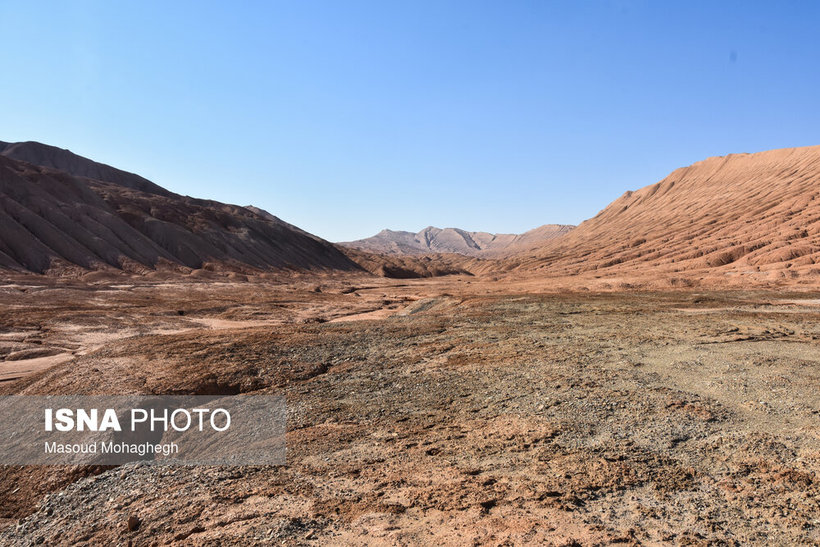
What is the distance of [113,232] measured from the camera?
226ft

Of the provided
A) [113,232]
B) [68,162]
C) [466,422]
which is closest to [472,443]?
[466,422]

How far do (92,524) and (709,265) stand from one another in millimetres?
70461

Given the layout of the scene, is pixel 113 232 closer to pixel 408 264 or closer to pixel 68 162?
pixel 68 162

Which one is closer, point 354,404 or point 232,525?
point 232,525

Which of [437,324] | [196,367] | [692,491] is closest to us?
[692,491]

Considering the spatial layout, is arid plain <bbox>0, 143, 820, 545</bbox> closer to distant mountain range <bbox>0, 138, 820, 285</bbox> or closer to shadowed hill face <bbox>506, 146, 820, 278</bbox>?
distant mountain range <bbox>0, 138, 820, 285</bbox>

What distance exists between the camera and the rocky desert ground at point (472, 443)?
6.18 meters

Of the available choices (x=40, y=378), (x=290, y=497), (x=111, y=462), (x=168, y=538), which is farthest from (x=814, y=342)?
(x=40, y=378)

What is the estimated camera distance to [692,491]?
6.82 metres

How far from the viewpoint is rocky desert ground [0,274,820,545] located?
6176 mm

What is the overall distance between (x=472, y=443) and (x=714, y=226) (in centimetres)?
8908

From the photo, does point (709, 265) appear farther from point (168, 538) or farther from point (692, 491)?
point (168, 538)

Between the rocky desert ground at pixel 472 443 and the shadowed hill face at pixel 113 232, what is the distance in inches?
1805

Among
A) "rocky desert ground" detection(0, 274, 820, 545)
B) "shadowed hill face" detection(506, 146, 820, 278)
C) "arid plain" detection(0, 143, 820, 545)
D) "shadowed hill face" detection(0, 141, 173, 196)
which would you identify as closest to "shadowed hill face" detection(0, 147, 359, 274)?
"arid plain" detection(0, 143, 820, 545)
